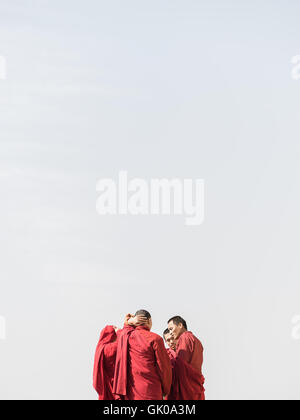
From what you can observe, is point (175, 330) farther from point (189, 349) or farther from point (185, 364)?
point (185, 364)

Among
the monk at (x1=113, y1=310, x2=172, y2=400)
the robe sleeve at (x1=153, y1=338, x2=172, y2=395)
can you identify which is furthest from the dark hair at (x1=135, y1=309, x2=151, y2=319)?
the robe sleeve at (x1=153, y1=338, x2=172, y2=395)

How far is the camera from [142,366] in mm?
13773

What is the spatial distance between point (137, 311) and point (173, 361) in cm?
74

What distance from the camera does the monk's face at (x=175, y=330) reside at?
46.4 ft

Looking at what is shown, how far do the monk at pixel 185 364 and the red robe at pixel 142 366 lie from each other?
20 centimetres

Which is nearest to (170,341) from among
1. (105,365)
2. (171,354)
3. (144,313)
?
(171,354)

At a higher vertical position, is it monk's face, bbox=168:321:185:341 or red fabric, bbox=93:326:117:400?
monk's face, bbox=168:321:185:341

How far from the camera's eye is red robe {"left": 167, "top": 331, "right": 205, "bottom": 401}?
13953 mm

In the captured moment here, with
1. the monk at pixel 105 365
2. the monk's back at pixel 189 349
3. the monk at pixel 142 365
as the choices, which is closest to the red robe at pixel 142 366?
the monk at pixel 142 365

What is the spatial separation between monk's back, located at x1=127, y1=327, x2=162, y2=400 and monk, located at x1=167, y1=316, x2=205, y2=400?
0.28 m

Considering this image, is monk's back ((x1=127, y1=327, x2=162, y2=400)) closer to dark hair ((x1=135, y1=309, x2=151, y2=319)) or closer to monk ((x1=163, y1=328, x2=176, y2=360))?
dark hair ((x1=135, y1=309, x2=151, y2=319))

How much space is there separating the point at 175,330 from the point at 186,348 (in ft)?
0.85
